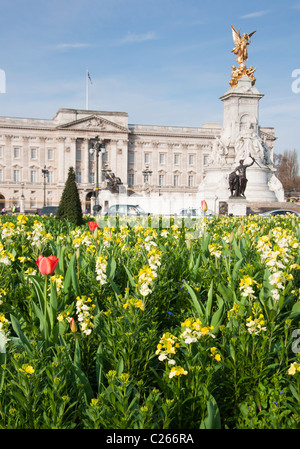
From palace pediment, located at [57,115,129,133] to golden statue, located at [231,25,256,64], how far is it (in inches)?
2003

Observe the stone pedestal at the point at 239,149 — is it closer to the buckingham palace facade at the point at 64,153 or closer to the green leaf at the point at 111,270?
the green leaf at the point at 111,270

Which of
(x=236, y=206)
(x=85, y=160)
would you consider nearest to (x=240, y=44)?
(x=236, y=206)

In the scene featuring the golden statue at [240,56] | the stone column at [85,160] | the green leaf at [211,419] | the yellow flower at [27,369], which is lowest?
the green leaf at [211,419]

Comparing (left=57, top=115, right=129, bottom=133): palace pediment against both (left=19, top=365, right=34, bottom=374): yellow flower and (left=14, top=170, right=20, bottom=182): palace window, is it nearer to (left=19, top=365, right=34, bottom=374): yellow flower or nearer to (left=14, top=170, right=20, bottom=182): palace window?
(left=14, top=170, right=20, bottom=182): palace window

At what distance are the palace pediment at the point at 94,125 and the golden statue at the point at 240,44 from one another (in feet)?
167

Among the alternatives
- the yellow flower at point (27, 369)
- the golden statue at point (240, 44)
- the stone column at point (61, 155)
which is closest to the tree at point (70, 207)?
the yellow flower at point (27, 369)

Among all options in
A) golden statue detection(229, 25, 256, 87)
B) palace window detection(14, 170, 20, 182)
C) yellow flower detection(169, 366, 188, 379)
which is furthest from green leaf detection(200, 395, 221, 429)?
palace window detection(14, 170, 20, 182)

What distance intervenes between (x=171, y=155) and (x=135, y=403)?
9201 cm

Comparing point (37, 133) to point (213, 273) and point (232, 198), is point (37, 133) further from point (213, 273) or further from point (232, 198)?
point (213, 273)

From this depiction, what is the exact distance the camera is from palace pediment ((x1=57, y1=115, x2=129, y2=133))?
8462 centimetres

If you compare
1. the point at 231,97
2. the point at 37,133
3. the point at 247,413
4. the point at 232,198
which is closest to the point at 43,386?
the point at 247,413

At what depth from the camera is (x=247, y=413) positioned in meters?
2.55

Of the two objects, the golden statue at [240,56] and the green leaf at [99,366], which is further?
the golden statue at [240,56]

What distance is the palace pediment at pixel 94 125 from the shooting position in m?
84.6
